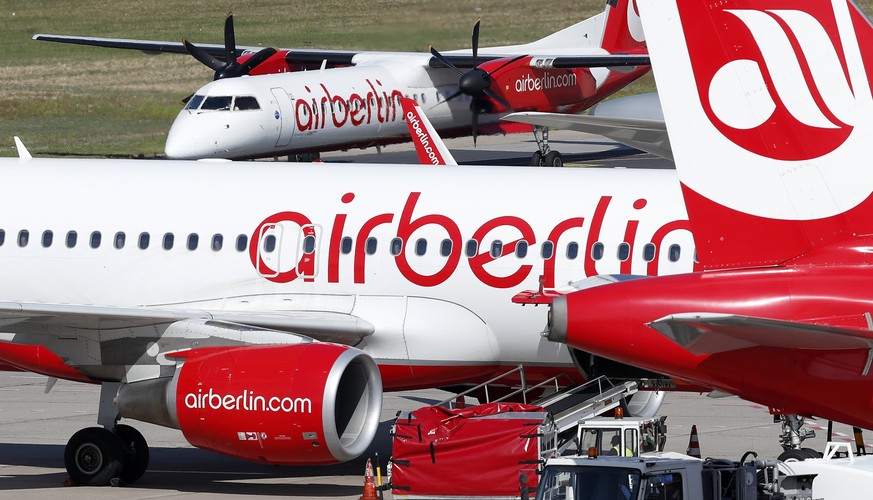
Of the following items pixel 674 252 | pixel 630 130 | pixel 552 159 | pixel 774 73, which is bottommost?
pixel 674 252

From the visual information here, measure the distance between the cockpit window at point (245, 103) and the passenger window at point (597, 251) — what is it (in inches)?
978

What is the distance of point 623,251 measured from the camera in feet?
58.2

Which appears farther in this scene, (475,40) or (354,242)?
(475,40)

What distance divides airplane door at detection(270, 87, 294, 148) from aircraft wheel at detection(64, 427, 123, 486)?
24.5m

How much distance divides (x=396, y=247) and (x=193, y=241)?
2.59m

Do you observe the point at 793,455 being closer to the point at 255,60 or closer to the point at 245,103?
the point at 245,103

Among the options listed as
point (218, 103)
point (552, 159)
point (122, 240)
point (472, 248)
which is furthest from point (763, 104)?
point (552, 159)

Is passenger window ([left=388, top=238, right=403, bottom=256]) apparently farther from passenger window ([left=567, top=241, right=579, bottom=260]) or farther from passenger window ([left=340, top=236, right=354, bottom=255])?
passenger window ([left=567, top=241, right=579, bottom=260])

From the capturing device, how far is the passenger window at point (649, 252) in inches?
694

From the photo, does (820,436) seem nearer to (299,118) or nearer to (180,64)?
(299,118)

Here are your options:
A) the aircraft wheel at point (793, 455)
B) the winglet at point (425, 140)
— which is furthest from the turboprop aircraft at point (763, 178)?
the winglet at point (425, 140)

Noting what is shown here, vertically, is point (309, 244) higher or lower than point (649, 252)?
higher

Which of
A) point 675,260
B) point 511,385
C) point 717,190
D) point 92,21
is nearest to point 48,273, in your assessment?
point 511,385

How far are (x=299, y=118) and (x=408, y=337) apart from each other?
2495 centimetres
